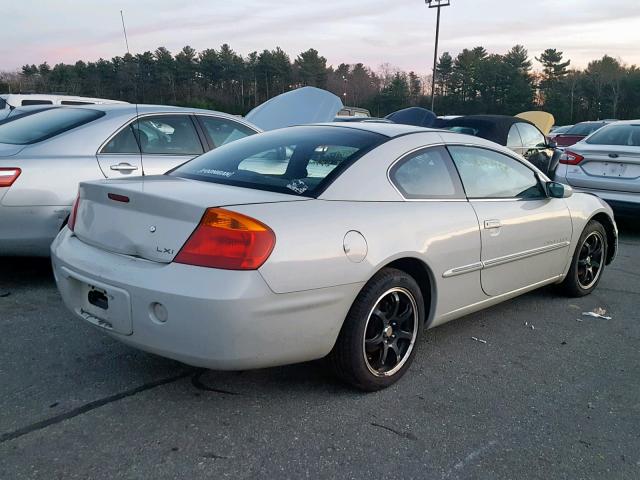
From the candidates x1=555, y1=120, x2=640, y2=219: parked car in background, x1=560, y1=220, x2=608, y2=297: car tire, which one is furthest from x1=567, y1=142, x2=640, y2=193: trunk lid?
x1=560, y1=220, x2=608, y2=297: car tire

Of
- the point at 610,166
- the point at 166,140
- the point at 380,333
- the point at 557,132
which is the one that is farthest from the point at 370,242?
the point at 557,132

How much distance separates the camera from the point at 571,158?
768 cm

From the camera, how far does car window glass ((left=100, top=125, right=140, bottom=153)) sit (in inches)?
186

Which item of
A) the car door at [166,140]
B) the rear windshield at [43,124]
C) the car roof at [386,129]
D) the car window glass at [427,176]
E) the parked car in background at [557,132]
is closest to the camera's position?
the car window glass at [427,176]

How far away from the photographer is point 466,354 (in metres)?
3.62

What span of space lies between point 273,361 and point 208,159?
1511 millimetres

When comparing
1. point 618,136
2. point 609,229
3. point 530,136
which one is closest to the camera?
point 609,229

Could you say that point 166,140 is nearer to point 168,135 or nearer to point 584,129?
point 168,135

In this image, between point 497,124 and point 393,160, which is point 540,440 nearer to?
point 393,160

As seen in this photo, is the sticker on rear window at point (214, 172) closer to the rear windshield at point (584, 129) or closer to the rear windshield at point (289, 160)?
the rear windshield at point (289, 160)

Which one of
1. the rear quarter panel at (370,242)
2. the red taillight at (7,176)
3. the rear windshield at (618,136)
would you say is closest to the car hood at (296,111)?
the rear windshield at (618,136)

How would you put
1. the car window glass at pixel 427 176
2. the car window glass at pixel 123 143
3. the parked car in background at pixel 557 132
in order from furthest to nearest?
the parked car in background at pixel 557 132 → the car window glass at pixel 123 143 → the car window glass at pixel 427 176

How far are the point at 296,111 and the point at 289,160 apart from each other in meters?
7.22

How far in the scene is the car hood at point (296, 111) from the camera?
10227 millimetres
